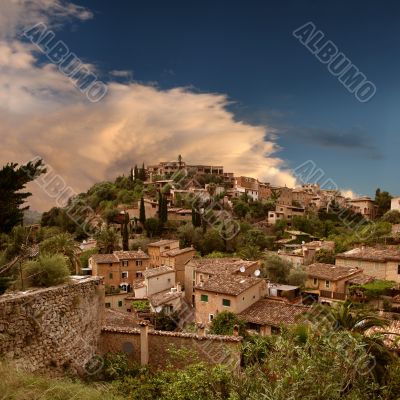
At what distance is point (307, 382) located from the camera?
5832 mm

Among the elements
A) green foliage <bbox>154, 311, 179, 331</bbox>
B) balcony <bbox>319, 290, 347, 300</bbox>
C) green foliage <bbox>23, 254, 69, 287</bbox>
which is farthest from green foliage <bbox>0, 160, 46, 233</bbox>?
balcony <bbox>319, 290, 347, 300</bbox>

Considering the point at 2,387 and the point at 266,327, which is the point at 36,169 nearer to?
the point at 2,387

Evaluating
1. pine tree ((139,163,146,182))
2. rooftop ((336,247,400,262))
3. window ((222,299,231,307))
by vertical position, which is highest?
pine tree ((139,163,146,182))

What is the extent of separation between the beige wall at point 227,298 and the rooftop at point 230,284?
0.76ft

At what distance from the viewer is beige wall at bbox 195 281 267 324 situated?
70.7ft

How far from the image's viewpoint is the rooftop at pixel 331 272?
2755 cm

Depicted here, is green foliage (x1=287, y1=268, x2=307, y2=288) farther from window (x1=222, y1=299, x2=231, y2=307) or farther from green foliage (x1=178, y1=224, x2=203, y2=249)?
green foliage (x1=178, y1=224, x2=203, y2=249)

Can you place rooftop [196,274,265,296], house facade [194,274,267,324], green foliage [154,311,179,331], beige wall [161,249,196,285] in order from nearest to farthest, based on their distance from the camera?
house facade [194,274,267,324] < rooftop [196,274,265,296] < green foliage [154,311,179,331] < beige wall [161,249,196,285]

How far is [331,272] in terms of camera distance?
93.2 ft

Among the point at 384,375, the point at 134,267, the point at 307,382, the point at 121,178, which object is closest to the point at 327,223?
the point at 134,267

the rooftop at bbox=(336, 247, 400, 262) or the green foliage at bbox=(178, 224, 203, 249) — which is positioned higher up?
the green foliage at bbox=(178, 224, 203, 249)

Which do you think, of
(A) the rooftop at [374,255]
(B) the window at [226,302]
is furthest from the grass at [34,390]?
(A) the rooftop at [374,255]

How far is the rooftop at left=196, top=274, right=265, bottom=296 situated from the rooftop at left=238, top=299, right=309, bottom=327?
1.31 meters

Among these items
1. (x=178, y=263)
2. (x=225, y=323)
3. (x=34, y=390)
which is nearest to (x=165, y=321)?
(x=225, y=323)
